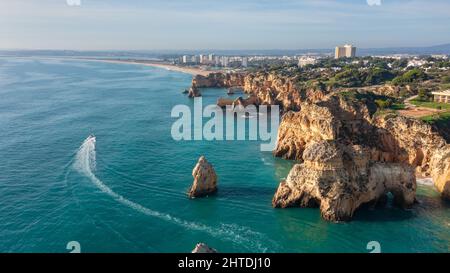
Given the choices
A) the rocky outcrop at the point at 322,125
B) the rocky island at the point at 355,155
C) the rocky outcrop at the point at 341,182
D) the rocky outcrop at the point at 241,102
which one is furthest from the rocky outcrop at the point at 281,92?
the rocky outcrop at the point at 341,182

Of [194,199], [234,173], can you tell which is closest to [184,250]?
[194,199]

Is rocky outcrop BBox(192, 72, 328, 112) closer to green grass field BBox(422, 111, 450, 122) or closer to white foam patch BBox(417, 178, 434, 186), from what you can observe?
green grass field BBox(422, 111, 450, 122)

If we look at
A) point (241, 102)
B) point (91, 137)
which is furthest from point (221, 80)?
point (91, 137)

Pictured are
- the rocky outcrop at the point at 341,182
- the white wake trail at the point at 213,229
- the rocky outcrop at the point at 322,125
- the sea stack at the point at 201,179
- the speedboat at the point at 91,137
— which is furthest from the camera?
the speedboat at the point at 91,137

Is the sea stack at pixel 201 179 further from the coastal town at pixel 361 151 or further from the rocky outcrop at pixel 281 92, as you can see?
the rocky outcrop at pixel 281 92
